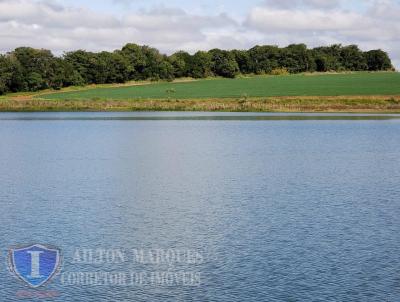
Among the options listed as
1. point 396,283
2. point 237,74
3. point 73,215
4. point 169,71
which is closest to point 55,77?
point 169,71

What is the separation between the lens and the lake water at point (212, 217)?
17.0 m

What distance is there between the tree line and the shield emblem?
12517cm

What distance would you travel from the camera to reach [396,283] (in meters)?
17.0

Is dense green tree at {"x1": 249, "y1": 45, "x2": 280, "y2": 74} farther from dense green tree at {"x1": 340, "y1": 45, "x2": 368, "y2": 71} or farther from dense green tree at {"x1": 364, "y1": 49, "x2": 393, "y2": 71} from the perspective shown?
dense green tree at {"x1": 364, "y1": 49, "x2": 393, "y2": 71}

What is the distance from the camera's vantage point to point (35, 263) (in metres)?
Answer: 18.6

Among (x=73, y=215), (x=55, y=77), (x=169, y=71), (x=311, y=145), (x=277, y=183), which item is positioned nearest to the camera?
(x=73, y=215)

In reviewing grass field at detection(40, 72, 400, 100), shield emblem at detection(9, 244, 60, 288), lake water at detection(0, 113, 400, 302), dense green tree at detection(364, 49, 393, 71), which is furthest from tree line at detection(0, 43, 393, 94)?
shield emblem at detection(9, 244, 60, 288)

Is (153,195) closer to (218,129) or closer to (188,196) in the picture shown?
(188,196)

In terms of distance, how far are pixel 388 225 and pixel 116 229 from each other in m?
9.56

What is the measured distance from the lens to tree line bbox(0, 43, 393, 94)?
145125 millimetres

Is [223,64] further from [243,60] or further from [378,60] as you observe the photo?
[378,60]

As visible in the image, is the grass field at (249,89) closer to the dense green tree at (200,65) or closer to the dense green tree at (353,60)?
the dense green tree at (200,65)

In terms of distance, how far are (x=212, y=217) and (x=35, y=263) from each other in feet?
26.8

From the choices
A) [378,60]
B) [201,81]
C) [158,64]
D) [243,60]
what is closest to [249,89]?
[201,81]
